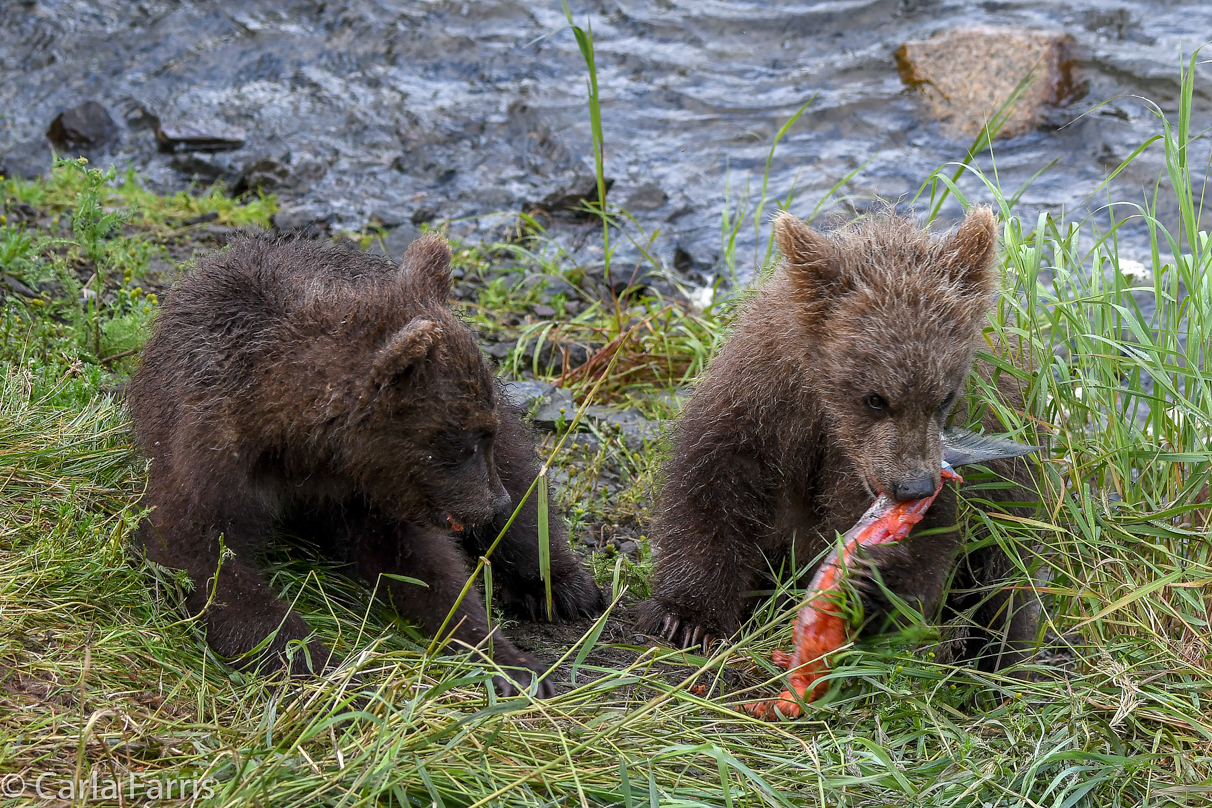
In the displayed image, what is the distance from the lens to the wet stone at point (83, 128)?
1054 cm

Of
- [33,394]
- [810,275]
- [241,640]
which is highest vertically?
[810,275]

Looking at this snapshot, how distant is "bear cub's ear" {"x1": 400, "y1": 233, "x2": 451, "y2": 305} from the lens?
4.23 meters

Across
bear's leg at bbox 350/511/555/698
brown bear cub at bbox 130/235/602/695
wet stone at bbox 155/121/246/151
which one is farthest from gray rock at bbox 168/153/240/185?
bear's leg at bbox 350/511/555/698

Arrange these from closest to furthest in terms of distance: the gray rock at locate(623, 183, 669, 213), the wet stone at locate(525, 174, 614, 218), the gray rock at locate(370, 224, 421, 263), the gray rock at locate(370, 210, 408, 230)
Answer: the gray rock at locate(370, 224, 421, 263), the gray rock at locate(370, 210, 408, 230), the wet stone at locate(525, 174, 614, 218), the gray rock at locate(623, 183, 669, 213)

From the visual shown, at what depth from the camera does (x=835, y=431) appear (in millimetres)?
4359

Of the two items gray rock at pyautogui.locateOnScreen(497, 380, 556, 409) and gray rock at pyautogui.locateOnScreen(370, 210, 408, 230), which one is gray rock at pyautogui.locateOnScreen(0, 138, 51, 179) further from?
gray rock at pyautogui.locateOnScreen(497, 380, 556, 409)

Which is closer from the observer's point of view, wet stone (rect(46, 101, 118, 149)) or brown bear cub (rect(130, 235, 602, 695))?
brown bear cub (rect(130, 235, 602, 695))

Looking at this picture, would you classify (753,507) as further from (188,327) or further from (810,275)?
(188,327)

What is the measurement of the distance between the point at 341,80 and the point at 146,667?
941cm

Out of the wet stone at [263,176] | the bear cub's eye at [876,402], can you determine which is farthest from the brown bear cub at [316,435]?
the wet stone at [263,176]

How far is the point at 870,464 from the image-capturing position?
4160 mm

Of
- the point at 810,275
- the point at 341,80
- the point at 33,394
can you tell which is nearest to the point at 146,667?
the point at 33,394

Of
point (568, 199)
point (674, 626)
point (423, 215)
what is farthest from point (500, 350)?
point (568, 199)

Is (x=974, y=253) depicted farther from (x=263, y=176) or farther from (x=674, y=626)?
(x=263, y=176)
